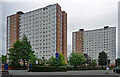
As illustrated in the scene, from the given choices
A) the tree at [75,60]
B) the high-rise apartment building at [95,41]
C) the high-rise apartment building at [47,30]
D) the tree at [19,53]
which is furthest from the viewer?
the high-rise apartment building at [95,41]

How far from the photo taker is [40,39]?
85250 mm

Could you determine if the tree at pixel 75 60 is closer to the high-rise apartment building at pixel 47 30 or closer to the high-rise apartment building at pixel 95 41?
the high-rise apartment building at pixel 47 30

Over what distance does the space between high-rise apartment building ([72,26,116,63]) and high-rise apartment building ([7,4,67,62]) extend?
40701mm

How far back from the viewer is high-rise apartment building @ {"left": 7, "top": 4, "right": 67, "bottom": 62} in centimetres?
7969

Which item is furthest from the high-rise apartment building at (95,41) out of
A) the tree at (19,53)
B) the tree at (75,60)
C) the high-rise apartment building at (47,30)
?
the tree at (19,53)

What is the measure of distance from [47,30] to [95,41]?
2074 inches

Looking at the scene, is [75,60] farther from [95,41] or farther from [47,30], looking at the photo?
[95,41]

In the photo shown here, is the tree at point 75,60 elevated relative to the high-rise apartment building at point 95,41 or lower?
lower

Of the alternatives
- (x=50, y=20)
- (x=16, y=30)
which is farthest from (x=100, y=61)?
(x=16, y=30)

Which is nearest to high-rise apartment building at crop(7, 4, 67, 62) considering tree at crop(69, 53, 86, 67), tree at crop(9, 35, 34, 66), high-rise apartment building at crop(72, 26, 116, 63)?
tree at crop(69, 53, 86, 67)

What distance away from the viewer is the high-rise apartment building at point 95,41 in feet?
363

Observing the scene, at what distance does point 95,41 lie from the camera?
118938 mm

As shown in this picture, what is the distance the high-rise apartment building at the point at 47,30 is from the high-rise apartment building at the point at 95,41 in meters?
40.7

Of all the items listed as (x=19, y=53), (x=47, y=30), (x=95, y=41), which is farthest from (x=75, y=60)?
(x=95, y=41)
